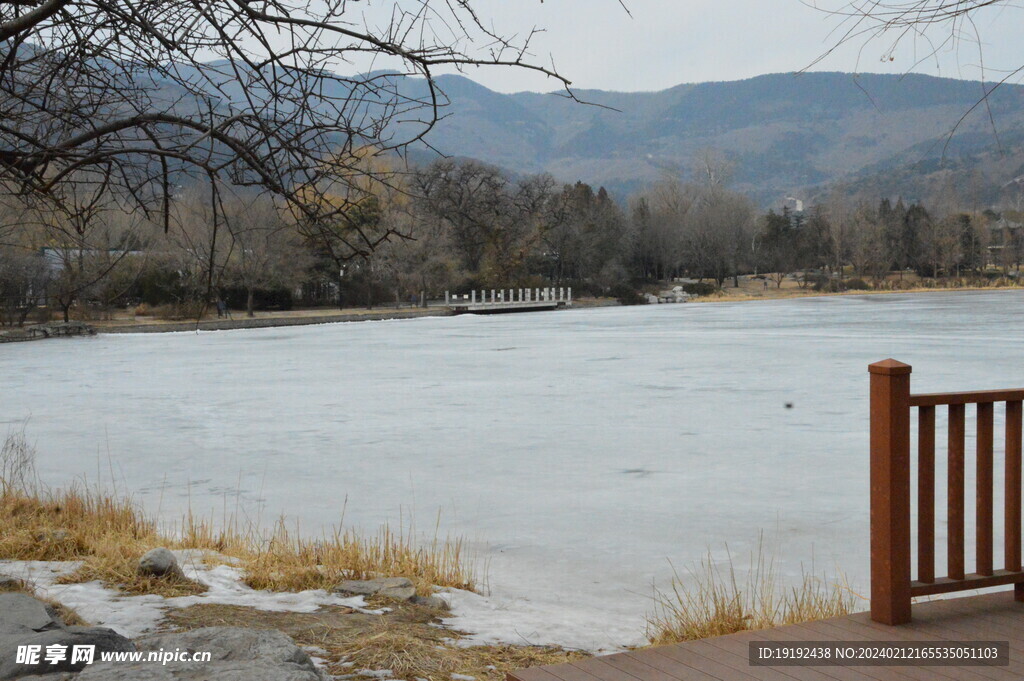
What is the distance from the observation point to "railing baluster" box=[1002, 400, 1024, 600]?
3756 millimetres

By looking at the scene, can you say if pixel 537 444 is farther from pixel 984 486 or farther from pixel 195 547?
pixel 984 486

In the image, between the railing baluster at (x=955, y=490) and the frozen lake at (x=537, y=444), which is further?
the frozen lake at (x=537, y=444)

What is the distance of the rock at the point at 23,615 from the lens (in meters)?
3.53

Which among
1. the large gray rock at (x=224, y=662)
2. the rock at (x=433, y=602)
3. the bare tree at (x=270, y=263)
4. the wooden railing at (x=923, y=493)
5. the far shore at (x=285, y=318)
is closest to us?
the large gray rock at (x=224, y=662)

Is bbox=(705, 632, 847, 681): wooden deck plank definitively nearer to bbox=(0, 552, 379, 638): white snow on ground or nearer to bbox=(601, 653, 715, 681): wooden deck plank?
bbox=(601, 653, 715, 681): wooden deck plank

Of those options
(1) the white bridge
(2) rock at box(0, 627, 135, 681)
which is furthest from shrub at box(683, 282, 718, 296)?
(2) rock at box(0, 627, 135, 681)

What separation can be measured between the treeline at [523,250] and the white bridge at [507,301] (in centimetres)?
96

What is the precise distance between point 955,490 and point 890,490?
38 centimetres

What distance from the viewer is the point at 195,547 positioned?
6379mm

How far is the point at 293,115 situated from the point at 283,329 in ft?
107

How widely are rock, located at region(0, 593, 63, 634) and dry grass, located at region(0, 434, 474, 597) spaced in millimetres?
1302

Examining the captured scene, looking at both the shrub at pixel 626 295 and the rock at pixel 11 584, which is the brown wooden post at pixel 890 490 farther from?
the shrub at pixel 626 295

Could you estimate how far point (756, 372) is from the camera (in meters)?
17.4

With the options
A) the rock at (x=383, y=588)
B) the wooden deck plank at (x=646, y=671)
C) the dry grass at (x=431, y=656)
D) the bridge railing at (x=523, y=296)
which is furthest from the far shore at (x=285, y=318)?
the wooden deck plank at (x=646, y=671)
